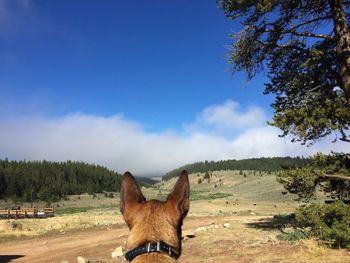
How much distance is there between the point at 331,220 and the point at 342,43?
5.51m

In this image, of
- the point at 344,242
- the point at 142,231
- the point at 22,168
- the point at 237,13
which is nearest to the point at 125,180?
the point at 142,231

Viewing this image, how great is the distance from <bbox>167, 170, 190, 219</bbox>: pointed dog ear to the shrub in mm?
10717

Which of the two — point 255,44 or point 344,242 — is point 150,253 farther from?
point 255,44

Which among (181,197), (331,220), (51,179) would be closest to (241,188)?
(51,179)

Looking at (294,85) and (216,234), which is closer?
(294,85)

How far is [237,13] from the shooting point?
15125 mm

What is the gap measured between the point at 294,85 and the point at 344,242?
589cm

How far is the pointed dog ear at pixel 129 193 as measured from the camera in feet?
9.26

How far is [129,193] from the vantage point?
9.27 ft

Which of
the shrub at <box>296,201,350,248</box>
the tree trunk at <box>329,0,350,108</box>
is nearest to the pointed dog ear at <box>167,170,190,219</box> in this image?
the shrub at <box>296,201,350,248</box>

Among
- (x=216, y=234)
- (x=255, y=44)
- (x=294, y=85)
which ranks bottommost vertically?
(x=216, y=234)

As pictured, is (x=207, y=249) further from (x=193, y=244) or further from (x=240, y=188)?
(x=240, y=188)

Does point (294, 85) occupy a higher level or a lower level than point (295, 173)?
higher

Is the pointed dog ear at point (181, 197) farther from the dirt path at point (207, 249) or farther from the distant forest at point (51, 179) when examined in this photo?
the distant forest at point (51, 179)
